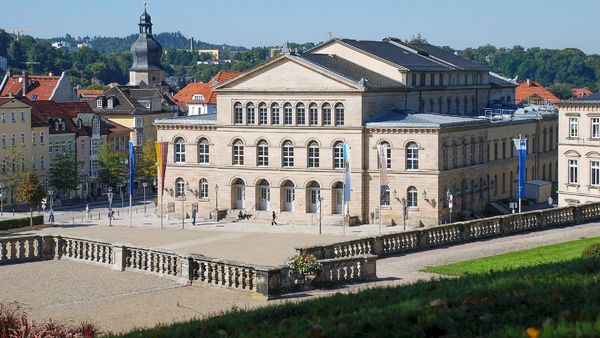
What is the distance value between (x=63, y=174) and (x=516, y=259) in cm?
6000

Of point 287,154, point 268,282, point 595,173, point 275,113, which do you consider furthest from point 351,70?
point 268,282

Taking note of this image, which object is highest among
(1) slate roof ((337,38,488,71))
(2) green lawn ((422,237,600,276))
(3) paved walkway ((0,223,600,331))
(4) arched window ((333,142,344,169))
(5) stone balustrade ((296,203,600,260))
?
(1) slate roof ((337,38,488,71))

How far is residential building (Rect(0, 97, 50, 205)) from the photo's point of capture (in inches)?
3543

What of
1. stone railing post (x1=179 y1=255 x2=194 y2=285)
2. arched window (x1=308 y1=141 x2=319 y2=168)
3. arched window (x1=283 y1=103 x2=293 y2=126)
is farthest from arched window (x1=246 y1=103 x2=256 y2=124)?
stone railing post (x1=179 y1=255 x2=194 y2=285)

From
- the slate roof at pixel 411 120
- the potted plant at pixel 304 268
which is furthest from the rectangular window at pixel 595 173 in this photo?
the potted plant at pixel 304 268

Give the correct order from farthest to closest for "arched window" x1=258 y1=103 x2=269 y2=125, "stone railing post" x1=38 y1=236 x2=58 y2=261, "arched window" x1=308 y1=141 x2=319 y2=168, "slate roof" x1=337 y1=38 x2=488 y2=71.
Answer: "slate roof" x1=337 y1=38 x2=488 y2=71 < "arched window" x1=258 y1=103 x2=269 y2=125 < "arched window" x1=308 y1=141 x2=319 y2=168 < "stone railing post" x1=38 y1=236 x2=58 y2=261

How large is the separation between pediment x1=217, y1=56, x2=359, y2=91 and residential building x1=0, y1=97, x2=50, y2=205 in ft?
63.3

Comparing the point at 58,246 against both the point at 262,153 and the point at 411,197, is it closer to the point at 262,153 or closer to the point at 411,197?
the point at 411,197

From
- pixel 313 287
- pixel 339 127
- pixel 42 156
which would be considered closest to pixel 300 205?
pixel 339 127

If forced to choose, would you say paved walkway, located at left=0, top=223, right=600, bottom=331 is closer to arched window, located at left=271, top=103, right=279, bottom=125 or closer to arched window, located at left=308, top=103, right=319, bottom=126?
arched window, located at left=308, top=103, right=319, bottom=126

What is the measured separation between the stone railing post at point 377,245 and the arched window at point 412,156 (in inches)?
1360

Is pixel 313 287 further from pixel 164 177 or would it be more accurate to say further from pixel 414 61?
pixel 414 61

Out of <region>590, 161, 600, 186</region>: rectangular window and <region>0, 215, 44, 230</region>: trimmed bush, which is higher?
<region>590, 161, 600, 186</region>: rectangular window

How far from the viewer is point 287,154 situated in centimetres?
7931
